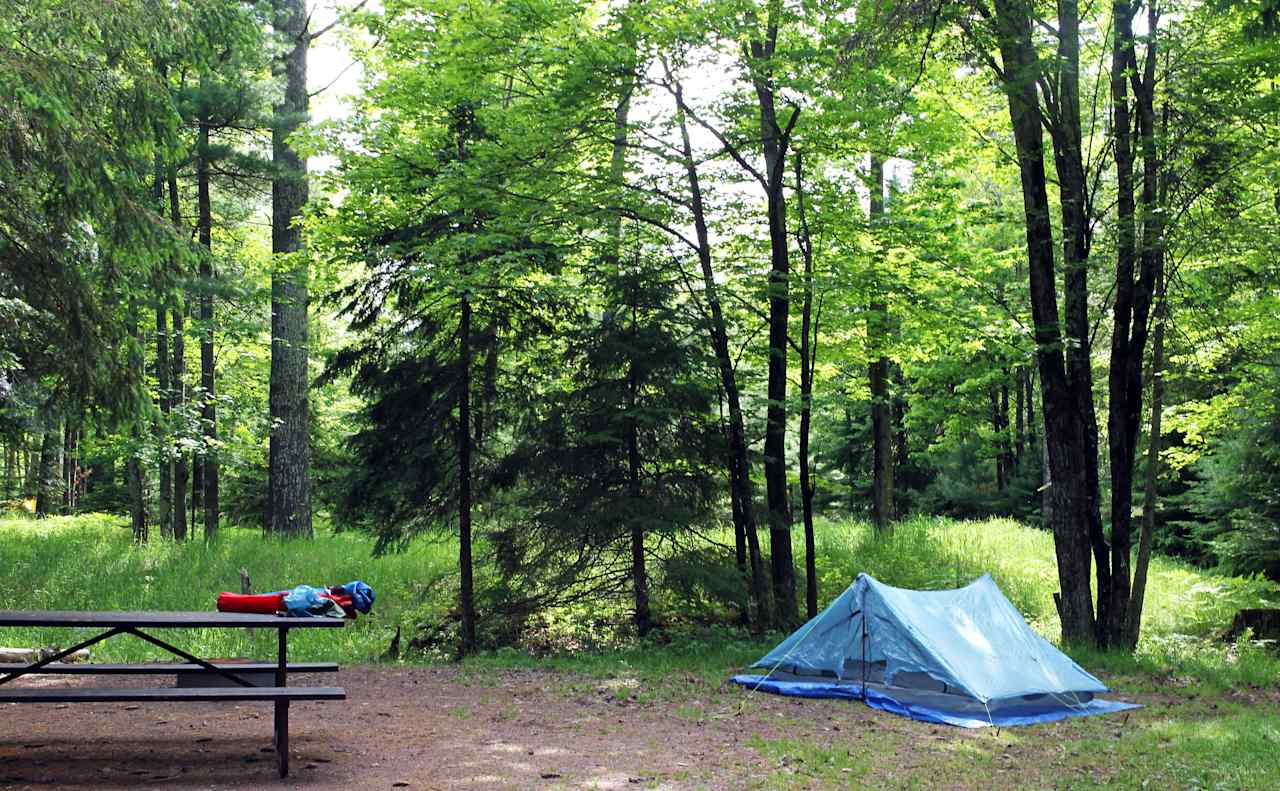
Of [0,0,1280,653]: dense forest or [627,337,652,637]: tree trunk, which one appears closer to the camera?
[0,0,1280,653]: dense forest

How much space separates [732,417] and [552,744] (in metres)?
5.95

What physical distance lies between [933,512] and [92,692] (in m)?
22.6

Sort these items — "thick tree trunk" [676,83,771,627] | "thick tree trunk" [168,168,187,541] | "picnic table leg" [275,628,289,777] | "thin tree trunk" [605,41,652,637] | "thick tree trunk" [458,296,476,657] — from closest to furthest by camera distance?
"picnic table leg" [275,628,289,777] < "thick tree trunk" [458,296,476,657] < "thin tree trunk" [605,41,652,637] < "thick tree trunk" [676,83,771,627] < "thick tree trunk" [168,168,187,541]

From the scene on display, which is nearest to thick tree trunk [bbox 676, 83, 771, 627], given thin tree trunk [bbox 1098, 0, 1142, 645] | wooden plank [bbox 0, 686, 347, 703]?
thin tree trunk [bbox 1098, 0, 1142, 645]

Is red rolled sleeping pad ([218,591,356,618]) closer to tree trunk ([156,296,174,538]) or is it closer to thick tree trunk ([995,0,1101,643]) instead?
tree trunk ([156,296,174,538])

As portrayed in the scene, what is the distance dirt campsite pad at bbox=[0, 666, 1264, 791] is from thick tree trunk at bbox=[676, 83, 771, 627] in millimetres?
3283

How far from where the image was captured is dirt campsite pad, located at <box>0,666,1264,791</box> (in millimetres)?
5992

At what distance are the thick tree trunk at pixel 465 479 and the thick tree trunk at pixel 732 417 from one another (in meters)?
2.91

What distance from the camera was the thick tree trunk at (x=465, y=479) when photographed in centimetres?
1172

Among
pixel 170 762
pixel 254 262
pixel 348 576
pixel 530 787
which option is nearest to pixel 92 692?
pixel 170 762

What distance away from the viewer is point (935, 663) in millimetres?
8875

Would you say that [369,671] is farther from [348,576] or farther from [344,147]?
[344,147]

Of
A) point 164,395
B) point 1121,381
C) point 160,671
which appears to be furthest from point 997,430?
point 160,671

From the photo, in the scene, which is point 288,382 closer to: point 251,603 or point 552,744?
point 552,744
